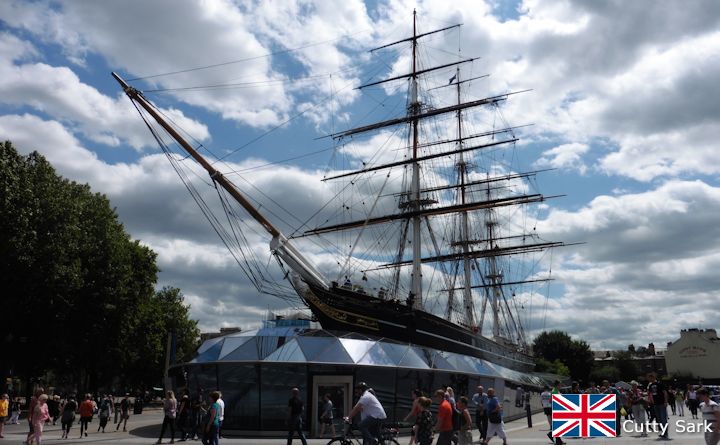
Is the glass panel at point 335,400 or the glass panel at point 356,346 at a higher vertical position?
the glass panel at point 356,346

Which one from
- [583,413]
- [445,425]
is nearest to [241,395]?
[445,425]

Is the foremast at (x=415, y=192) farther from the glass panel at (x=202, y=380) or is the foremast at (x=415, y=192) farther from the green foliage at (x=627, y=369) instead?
the green foliage at (x=627, y=369)

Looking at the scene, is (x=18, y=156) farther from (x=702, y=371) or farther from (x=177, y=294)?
(x=702, y=371)

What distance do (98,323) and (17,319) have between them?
4.52 m

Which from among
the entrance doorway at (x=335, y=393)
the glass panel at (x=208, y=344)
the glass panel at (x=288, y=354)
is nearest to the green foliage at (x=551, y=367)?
the glass panel at (x=208, y=344)

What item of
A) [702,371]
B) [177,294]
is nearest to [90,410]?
[177,294]

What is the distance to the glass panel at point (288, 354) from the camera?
19.3m

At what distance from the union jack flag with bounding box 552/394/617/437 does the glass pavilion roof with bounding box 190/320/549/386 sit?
9320 millimetres

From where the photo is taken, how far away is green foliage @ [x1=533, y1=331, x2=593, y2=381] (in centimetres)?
8681

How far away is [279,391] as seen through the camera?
19.3 m

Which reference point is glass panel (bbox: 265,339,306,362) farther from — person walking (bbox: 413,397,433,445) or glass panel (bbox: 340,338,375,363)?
person walking (bbox: 413,397,433,445)

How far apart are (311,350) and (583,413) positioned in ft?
35.4

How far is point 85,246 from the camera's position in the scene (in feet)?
112

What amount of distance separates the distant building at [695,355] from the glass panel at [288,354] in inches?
3087
